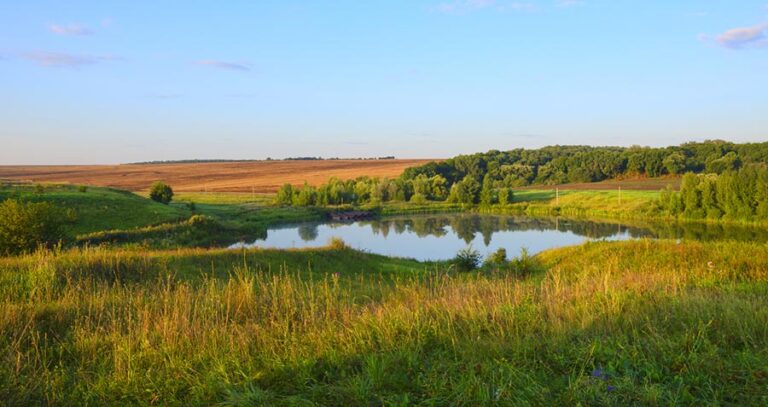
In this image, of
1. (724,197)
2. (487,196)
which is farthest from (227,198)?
(724,197)

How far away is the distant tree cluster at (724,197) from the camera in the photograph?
182ft

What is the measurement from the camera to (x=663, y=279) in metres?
7.32

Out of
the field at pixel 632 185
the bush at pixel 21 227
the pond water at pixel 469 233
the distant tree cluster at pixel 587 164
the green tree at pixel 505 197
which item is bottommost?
the pond water at pixel 469 233

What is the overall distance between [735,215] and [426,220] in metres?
37.2

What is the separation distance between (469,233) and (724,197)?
102ft

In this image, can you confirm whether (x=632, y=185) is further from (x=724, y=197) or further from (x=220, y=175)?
(x=220, y=175)

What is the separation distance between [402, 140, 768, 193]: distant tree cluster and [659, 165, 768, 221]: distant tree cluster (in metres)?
16.0

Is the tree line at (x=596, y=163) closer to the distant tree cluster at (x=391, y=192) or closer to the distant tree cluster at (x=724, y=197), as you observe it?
the distant tree cluster at (x=391, y=192)

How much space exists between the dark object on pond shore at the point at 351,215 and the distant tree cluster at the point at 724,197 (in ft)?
134

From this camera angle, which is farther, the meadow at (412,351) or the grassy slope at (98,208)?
the grassy slope at (98,208)

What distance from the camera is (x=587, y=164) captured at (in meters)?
105

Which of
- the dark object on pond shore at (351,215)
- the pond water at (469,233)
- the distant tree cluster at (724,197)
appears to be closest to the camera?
the pond water at (469,233)

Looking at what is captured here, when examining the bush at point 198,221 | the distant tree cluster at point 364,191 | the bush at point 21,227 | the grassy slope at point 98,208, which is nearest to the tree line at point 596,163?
the distant tree cluster at point 364,191

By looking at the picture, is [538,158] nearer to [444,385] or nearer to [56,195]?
[56,195]
